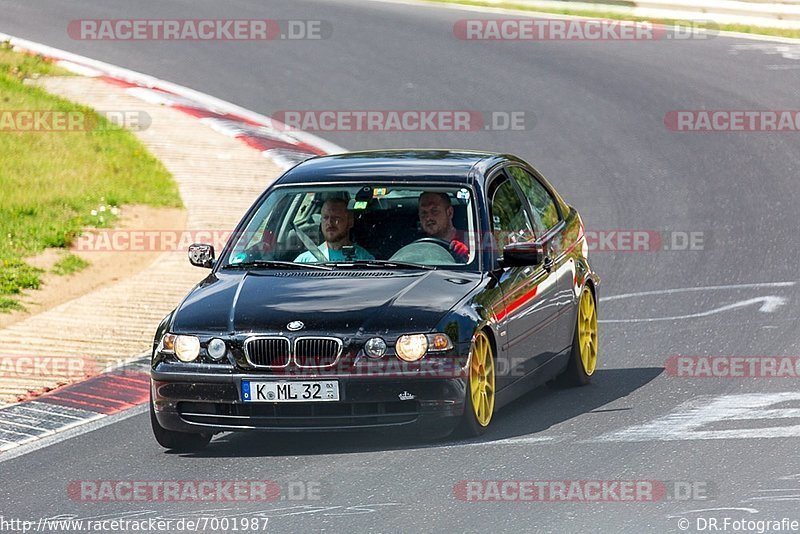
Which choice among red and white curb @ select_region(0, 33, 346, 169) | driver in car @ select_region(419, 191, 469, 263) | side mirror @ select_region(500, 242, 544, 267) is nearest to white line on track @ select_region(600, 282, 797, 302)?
driver in car @ select_region(419, 191, 469, 263)

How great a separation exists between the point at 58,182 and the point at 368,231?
8.84 meters

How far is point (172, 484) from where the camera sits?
26.7ft

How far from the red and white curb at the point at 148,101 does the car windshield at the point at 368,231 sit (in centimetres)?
155

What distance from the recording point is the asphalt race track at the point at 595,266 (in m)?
7.61

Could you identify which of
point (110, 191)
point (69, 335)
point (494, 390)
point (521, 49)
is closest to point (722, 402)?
point (494, 390)

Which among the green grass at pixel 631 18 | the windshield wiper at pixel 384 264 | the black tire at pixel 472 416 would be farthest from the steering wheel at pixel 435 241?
the green grass at pixel 631 18

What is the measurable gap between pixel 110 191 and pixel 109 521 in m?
10.6

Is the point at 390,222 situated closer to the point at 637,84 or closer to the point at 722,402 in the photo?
the point at 722,402

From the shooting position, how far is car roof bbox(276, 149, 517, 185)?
9.81 meters

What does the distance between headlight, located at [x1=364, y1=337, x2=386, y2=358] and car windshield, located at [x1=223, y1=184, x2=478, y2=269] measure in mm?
1044

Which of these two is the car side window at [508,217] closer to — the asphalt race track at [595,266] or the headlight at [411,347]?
the asphalt race track at [595,266]

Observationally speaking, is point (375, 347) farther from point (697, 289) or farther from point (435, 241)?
point (697, 289)

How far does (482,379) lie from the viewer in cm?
891

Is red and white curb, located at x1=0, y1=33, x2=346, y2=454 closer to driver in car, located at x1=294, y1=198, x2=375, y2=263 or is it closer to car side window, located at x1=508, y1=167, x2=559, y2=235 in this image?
driver in car, located at x1=294, y1=198, x2=375, y2=263
